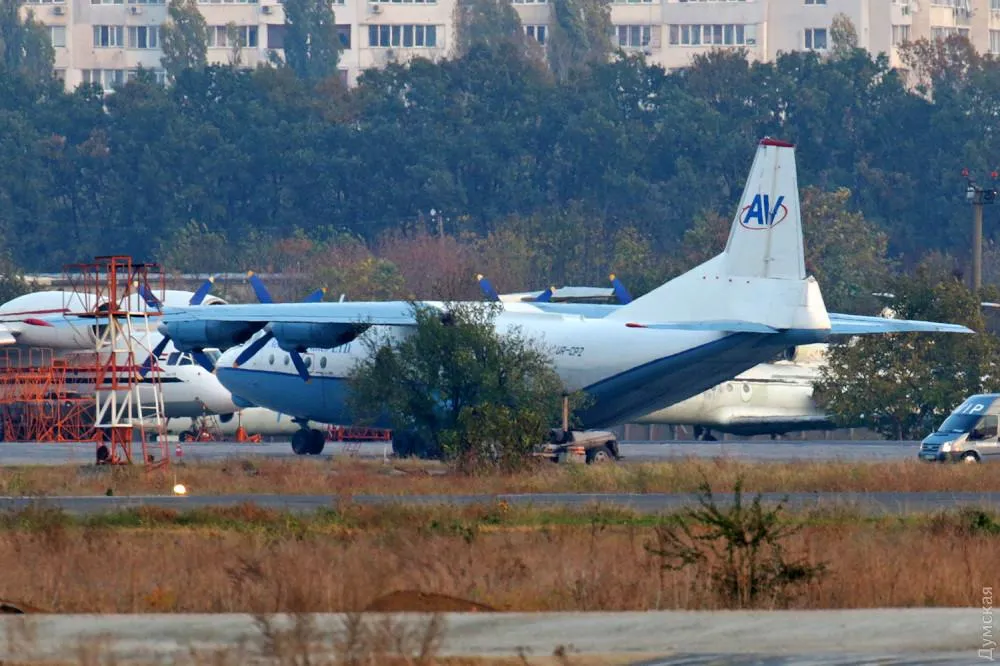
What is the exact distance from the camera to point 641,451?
49.4m

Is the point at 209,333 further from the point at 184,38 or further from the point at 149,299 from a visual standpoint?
the point at 184,38

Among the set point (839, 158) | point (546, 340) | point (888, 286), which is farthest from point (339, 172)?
point (546, 340)

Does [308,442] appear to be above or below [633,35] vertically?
below

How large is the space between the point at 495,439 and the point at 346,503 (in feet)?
35.4

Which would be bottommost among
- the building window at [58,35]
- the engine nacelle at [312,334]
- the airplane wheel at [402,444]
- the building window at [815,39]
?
the airplane wheel at [402,444]

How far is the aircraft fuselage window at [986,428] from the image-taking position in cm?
4406

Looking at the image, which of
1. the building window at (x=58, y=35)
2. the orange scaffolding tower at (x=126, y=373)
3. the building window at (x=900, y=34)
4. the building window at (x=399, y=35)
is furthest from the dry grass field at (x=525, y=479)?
the building window at (x=58, y=35)

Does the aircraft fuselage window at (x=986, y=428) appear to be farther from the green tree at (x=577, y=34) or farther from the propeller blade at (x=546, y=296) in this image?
the green tree at (x=577, y=34)

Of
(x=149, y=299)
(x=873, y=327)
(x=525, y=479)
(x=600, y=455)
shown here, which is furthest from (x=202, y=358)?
(x=873, y=327)

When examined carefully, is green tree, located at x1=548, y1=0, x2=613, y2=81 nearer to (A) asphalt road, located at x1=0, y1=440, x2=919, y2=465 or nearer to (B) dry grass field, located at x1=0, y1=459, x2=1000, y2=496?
(A) asphalt road, located at x1=0, y1=440, x2=919, y2=465

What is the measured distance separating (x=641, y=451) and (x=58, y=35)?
140 m

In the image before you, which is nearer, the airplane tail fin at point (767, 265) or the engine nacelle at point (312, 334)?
the airplane tail fin at point (767, 265)

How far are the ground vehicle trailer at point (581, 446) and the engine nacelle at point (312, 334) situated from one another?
574 centimetres

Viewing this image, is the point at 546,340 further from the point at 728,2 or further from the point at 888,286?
the point at 728,2
